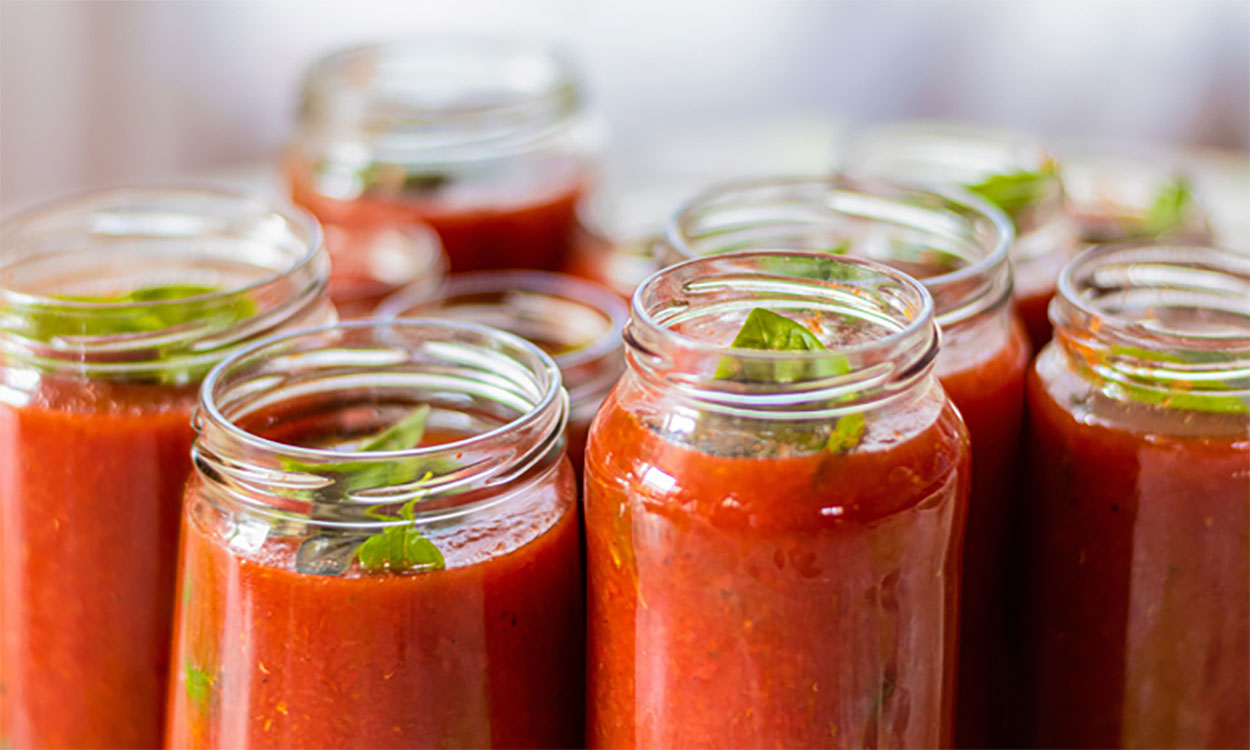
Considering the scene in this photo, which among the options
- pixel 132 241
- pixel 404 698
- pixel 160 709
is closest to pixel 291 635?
pixel 404 698

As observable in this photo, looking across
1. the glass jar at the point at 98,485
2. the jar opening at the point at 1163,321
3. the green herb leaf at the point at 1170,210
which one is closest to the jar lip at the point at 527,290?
the glass jar at the point at 98,485

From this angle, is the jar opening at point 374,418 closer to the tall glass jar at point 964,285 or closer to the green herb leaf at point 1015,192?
the tall glass jar at point 964,285

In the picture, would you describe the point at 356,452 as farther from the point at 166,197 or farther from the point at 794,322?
the point at 166,197

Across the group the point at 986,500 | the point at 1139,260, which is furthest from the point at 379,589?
the point at 1139,260

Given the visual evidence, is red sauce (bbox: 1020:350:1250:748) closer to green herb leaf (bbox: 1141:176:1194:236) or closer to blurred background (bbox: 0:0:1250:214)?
green herb leaf (bbox: 1141:176:1194:236)

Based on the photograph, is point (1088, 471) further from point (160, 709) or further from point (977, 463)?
point (160, 709)

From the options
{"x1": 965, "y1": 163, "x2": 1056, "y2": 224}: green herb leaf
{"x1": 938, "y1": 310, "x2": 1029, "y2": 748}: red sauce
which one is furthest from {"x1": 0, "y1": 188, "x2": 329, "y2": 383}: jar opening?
{"x1": 965, "y1": 163, "x2": 1056, "y2": 224}: green herb leaf
